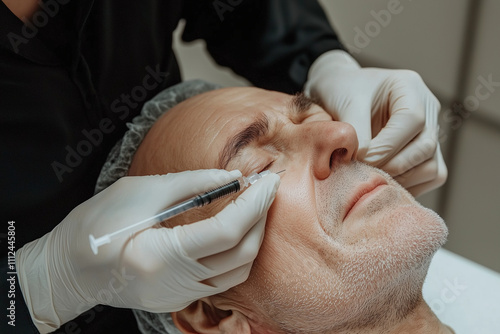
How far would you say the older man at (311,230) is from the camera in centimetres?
125

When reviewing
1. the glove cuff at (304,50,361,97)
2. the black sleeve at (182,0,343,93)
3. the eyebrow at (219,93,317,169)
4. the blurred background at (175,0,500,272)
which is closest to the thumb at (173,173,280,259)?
the eyebrow at (219,93,317,169)

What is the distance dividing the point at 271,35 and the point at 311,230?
882 millimetres

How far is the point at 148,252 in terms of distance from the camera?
118 cm

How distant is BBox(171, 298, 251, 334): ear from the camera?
1.37 m

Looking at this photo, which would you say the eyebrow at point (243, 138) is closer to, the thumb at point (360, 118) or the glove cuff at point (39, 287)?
the thumb at point (360, 118)

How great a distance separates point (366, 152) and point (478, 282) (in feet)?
2.34

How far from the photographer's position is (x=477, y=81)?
2225 mm

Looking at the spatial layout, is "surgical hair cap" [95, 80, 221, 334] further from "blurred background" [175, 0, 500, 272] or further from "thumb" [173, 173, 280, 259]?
"blurred background" [175, 0, 500, 272]

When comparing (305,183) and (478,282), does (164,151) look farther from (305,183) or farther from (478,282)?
(478,282)

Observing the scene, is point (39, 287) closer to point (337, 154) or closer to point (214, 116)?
point (214, 116)

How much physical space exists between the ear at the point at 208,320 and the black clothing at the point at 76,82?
1.20 feet

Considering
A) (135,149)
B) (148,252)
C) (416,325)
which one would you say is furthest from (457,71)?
(148,252)

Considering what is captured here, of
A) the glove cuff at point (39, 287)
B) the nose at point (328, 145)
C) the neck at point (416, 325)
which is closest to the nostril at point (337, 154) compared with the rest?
the nose at point (328, 145)

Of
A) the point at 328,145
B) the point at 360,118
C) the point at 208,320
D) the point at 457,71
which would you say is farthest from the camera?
the point at 457,71
